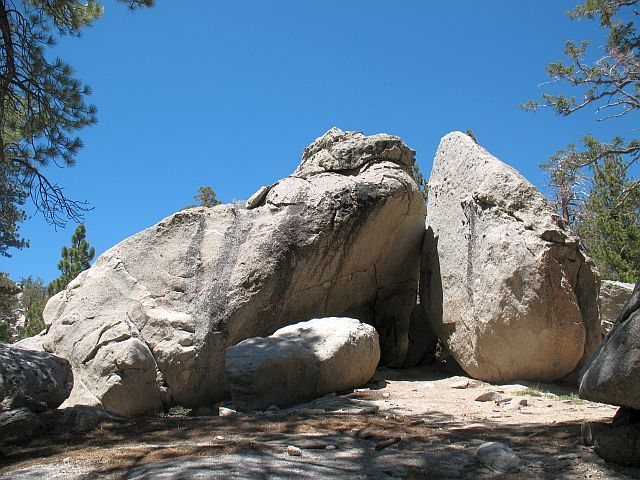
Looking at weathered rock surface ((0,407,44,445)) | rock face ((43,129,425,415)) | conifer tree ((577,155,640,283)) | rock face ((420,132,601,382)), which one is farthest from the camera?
conifer tree ((577,155,640,283))

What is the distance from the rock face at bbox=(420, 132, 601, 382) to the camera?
26.1 ft

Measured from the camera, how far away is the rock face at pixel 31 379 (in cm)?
595

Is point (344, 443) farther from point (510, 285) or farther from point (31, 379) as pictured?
point (510, 285)

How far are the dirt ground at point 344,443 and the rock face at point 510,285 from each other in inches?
27.9

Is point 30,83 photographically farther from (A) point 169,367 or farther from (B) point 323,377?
(B) point 323,377

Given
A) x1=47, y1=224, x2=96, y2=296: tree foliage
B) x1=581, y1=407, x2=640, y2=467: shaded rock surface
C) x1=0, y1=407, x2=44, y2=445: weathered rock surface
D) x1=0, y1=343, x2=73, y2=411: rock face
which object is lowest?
x1=581, y1=407, x2=640, y2=467: shaded rock surface

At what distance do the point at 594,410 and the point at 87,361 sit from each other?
649 cm

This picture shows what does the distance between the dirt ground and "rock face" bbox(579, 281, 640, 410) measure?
504 millimetres

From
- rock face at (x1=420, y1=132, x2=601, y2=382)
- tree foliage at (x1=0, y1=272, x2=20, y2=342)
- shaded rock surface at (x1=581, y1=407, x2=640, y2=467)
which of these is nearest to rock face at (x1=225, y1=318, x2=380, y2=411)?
rock face at (x1=420, y1=132, x2=601, y2=382)

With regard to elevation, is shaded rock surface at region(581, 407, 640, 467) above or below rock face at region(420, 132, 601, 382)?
below

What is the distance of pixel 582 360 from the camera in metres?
8.15

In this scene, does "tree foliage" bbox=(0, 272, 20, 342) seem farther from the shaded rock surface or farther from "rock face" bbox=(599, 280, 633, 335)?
the shaded rock surface

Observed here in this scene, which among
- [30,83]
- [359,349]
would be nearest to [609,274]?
[359,349]

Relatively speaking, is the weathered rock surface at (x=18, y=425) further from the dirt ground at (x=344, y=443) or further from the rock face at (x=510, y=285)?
the rock face at (x=510, y=285)
